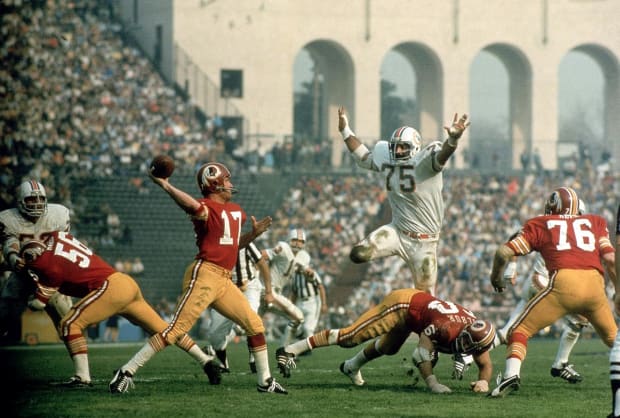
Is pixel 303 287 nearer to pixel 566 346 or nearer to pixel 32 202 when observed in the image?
pixel 566 346

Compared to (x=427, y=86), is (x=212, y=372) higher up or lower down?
lower down

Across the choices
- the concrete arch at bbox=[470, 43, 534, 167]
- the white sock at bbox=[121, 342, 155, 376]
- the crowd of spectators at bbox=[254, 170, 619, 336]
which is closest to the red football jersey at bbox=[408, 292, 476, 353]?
the white sock at bbox=[121, 342, 155, 376]

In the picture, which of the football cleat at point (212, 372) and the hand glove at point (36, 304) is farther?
the football cleat at point (212, 372)

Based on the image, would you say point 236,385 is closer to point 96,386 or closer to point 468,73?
point 96,386

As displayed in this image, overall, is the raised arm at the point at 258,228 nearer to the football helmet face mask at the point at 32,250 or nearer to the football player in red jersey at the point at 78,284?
the football player in red jersey at the point at 78,284

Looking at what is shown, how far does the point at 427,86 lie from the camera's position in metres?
47.6

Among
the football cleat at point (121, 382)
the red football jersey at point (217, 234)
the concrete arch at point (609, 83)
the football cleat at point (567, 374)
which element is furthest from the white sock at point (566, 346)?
the concrete arch at point (609, 83)

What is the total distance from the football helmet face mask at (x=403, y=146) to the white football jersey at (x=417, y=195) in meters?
0.06

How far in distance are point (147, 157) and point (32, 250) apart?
73.9ft

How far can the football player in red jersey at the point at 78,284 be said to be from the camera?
11680 mm

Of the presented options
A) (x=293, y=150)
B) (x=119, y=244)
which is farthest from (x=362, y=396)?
(x=293, y=150)

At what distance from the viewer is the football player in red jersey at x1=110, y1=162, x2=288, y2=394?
11.3 meters

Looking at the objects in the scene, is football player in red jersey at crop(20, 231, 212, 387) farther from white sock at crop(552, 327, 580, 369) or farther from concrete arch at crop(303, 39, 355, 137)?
concrete arch at crop(303, 39, 355, 137)

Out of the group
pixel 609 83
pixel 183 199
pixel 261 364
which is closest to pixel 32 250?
pixel 183 199
